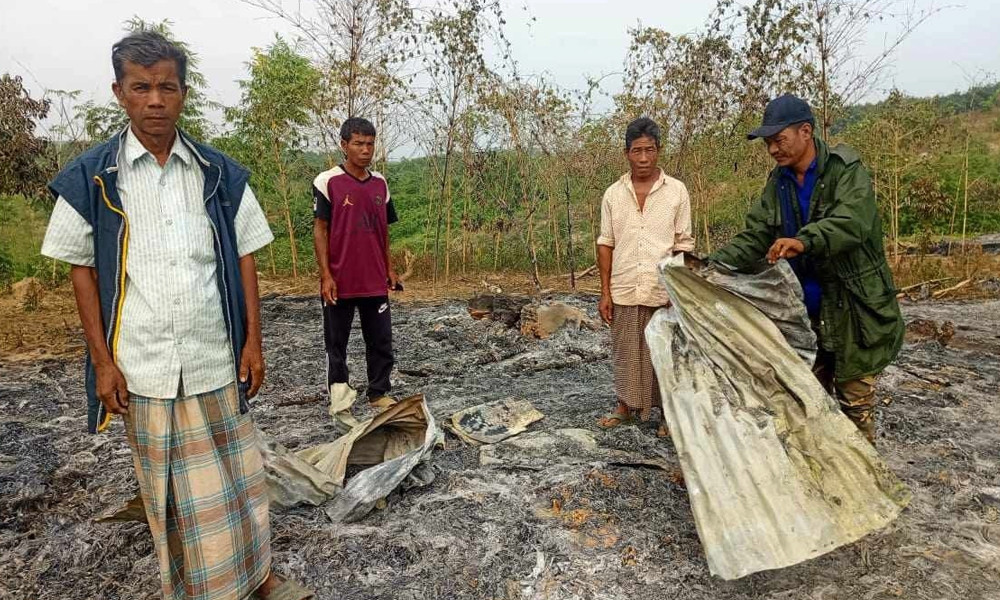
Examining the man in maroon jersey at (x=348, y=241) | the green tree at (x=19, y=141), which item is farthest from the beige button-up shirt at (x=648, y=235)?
the green tree at (x=19, y=141)

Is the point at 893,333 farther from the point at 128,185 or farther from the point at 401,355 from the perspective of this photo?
the point at 401,355

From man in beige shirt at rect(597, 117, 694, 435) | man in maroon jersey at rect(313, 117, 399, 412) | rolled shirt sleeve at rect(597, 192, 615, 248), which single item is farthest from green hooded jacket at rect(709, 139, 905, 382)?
man in maroon jersey at rect(313, 117, 399, 412)

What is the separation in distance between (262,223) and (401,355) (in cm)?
336

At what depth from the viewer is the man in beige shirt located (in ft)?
10.6

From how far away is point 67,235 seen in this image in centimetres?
163

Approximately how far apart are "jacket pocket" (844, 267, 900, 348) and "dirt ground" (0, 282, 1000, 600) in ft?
2.48

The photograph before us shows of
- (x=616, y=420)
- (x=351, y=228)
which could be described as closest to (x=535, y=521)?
(x=616, y=420)

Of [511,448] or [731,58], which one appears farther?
[731,58]

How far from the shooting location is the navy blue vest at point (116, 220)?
1.63 metres

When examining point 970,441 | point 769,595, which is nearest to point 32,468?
point 769,595

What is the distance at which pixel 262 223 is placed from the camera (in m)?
2.00

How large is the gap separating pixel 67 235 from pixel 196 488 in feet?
2.59

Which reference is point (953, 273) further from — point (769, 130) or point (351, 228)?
point (351, 228)

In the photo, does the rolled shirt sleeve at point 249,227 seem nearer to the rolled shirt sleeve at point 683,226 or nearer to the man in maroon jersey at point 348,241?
the man in maroon jersey at point 348,241
